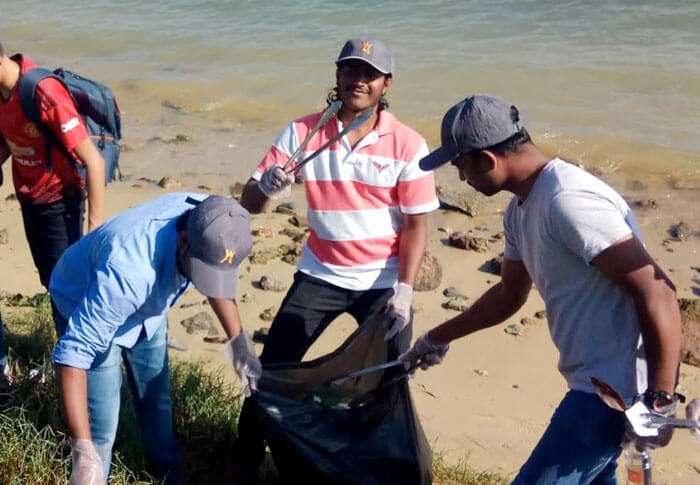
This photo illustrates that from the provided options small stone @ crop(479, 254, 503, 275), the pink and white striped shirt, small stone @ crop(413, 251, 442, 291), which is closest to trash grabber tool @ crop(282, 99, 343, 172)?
the pink and white striped shirt

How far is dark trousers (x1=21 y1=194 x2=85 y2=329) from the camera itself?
146 inches

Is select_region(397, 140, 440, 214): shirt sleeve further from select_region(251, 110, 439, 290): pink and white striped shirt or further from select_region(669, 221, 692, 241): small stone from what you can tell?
select_region(669, 221, 692, 241): small stone

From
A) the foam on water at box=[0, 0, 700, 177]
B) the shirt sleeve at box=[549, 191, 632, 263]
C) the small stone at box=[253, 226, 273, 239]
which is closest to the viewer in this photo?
the shirt sleeve at box=[549, 191, 632, 263]

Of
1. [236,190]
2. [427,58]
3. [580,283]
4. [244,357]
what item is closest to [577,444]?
[580,283]

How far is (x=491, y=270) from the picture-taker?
5668 millimetres

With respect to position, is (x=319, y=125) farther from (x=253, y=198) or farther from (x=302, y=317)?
(x=302, y=317)

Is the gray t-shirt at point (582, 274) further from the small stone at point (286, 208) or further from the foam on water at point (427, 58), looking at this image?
the foam on water at point (427, 58)

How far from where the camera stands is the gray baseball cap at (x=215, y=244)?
2.38m

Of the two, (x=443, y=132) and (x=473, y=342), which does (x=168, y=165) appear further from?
(x=443, y=132)

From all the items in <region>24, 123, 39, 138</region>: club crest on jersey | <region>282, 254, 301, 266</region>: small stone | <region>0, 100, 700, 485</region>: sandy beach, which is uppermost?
<region>24, 123, 39, 138</region>: club crest on jersey

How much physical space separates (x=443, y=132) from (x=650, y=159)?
251 inches

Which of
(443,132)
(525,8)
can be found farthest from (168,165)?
(525,8)

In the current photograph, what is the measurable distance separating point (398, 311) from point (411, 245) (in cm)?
28

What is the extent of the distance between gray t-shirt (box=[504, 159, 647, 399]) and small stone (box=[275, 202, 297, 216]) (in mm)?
4145
